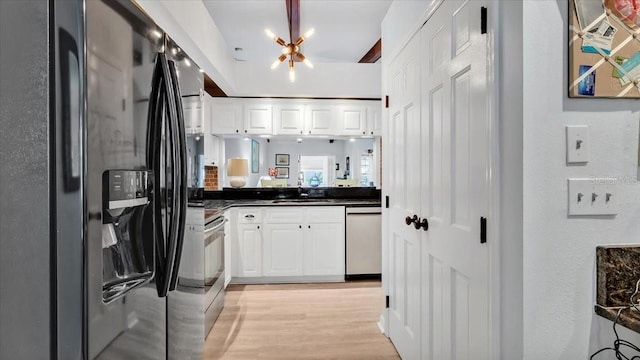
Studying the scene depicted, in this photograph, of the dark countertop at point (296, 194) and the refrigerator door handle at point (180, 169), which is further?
the dark countertop at point (296, 194)

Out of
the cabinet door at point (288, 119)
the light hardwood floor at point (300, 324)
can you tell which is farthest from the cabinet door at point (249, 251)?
the cabinet door at point (288, 119)

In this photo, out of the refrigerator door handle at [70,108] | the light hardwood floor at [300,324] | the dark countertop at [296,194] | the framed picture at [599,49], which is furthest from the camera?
the dark countertop at [296,194]

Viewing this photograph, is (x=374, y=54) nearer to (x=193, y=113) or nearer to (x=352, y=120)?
(x=352, y=120)

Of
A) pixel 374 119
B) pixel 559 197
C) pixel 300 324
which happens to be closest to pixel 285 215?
pixel 300 324

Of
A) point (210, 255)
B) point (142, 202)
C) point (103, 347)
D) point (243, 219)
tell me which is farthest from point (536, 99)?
point (243, 219)

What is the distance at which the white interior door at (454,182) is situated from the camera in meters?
1.26

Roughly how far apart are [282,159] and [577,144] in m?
3.84

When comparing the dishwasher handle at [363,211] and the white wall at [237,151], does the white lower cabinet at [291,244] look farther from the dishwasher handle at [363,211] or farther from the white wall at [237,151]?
the white wall at [237,151]

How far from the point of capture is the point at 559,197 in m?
1.06

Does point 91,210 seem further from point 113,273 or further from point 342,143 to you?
point 342,143

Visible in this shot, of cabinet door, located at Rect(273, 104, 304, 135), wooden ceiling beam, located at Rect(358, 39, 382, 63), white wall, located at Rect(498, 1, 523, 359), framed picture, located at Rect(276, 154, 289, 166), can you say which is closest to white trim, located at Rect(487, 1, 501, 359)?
white wall, located at Rect(498, 1, 523, 359)

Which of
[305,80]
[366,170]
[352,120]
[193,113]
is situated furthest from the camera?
[366,170]

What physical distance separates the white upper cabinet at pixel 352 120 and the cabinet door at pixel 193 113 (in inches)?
113

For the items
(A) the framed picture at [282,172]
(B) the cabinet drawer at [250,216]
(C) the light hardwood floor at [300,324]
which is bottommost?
(C) the light hardwood floor at [300,324]
